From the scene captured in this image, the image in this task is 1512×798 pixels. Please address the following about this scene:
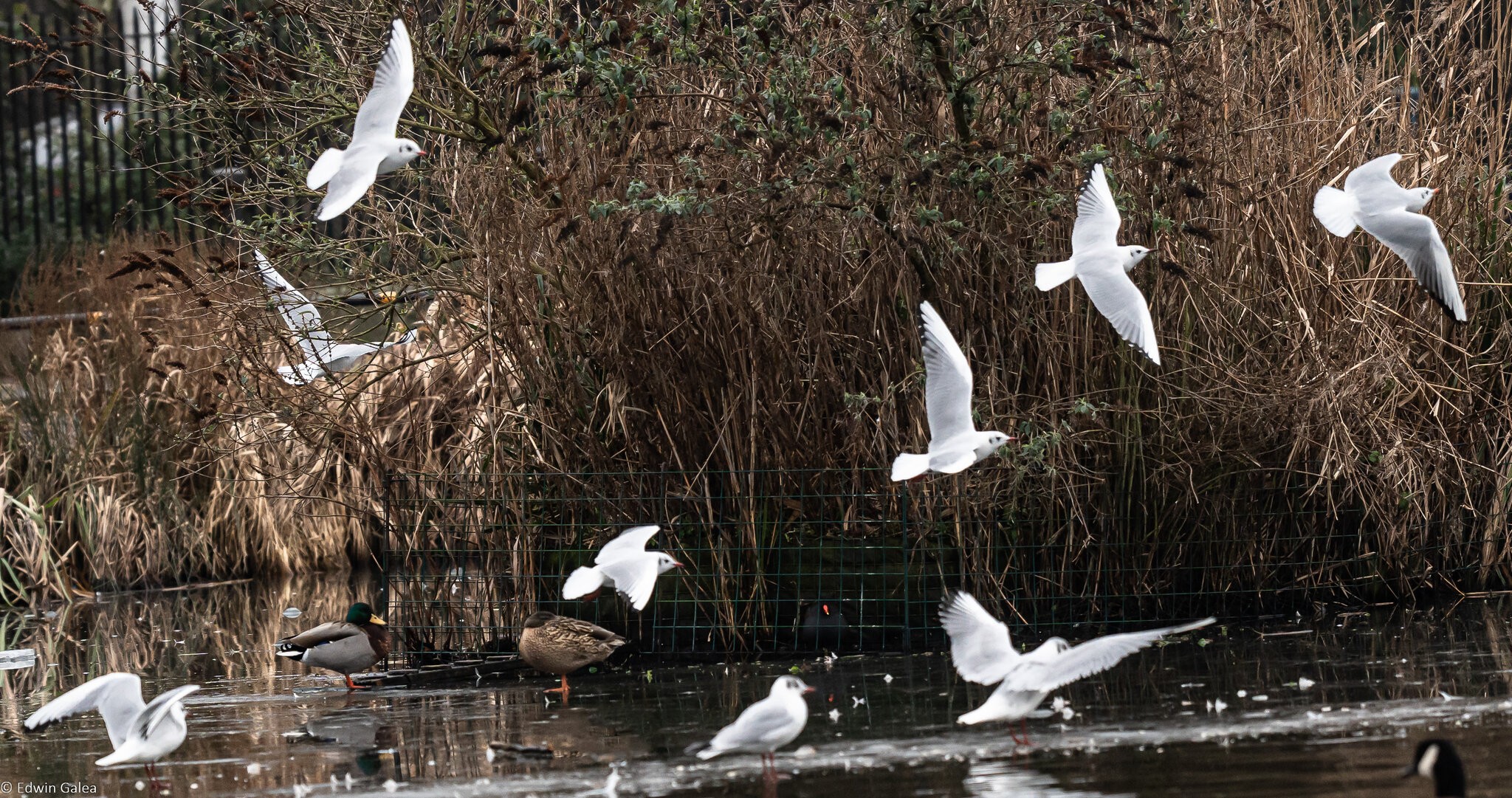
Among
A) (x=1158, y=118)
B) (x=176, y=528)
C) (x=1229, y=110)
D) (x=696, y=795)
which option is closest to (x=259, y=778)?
(x=696, y=795)

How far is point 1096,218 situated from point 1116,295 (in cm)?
39

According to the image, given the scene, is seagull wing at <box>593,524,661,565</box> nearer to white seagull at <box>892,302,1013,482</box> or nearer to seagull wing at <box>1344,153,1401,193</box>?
white seagull at <box>892,302,1013,482</box>

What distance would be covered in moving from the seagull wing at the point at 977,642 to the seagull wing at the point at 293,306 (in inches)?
162

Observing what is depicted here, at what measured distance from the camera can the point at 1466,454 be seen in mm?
9773

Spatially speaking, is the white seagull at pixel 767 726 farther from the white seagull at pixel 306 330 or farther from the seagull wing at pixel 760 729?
the white seagull at pixel 306 330

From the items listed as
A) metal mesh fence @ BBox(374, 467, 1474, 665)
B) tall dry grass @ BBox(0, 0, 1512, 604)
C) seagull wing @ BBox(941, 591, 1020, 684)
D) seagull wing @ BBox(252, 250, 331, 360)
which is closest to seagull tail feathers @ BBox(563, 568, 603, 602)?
metal mesh fence @ BBox(374, 467, 1474, 665)

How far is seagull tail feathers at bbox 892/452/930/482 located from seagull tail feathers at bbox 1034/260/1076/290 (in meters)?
0.90

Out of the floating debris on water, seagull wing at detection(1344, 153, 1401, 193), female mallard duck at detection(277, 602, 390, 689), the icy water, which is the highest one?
seagull wing at detection(1344, 153, 1401, 193)

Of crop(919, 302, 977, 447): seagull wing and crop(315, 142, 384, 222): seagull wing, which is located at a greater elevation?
crop(315, 142, 384, 222): seagull wing

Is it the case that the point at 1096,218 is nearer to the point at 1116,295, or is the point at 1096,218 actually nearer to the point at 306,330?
the point at 1116,295

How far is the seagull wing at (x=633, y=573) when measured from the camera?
7913 mm

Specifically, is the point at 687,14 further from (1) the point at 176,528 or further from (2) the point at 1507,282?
(1) the point at 176,528

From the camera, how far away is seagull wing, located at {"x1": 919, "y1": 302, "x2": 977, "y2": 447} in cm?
751

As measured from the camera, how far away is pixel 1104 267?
764 cm
